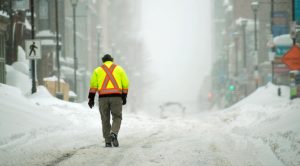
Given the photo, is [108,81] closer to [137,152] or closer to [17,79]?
[137,152]

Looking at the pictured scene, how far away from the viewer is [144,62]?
127 metres

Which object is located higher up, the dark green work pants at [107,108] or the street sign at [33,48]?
the street sign at [33,48]

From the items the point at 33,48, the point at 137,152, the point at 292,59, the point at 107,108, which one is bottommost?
the point at 137,152

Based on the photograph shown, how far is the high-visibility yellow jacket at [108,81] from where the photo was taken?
492 inches

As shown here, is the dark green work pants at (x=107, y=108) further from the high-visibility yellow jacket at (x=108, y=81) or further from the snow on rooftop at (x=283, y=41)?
the snow on rooftop at (x=283, y=41)

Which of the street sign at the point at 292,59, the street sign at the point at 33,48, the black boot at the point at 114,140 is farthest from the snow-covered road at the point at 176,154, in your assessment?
the street sign at the point at 33,48

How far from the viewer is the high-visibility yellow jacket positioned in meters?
12.5

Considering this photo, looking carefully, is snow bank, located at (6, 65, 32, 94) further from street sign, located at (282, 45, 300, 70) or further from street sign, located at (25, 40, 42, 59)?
street sign, located at (282, 45, 300, 70)

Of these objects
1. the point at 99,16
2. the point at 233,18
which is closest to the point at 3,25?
the point at 99,16

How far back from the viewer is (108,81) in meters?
12.5

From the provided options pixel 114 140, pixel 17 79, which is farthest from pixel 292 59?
pixel 17 79

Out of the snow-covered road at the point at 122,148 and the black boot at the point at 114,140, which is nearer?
the snow-covered road at the point at 122,148

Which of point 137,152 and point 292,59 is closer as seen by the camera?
point 137,152

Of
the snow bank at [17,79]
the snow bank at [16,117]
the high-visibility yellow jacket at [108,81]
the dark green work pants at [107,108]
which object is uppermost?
the high-visibility yellow jacket at [108,81]
